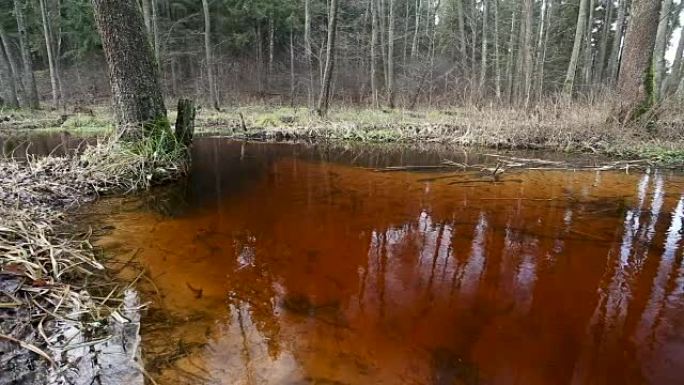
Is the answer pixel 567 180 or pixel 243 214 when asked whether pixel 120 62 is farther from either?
pixel 567 180

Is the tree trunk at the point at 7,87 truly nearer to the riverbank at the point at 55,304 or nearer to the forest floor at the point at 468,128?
the forest floor at the point at 468,128

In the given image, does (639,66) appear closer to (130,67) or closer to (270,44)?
(130,67)

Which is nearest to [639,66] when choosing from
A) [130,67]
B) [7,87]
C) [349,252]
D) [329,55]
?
[329,55]

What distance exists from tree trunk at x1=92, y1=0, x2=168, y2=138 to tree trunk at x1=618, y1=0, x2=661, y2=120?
9521 mm

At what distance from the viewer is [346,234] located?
3967 millimetres

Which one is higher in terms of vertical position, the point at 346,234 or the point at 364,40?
the point at 364,40

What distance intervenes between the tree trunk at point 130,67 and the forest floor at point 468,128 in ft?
11.0

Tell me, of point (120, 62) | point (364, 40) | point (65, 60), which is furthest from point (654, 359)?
point (65, 60)

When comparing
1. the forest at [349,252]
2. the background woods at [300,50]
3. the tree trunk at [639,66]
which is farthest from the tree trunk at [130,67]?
the background woods at [300,50]

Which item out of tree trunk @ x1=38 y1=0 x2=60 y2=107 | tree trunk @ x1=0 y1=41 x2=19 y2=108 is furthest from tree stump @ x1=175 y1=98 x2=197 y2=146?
tree trunk @ x1=0 y1=41 x2=19 y2=108

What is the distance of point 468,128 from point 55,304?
9.81m

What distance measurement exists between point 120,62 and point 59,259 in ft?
12.9

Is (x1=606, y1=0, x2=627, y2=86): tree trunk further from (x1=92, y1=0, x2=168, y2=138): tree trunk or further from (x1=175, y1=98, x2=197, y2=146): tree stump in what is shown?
(x1=92, y1=0, x2=168, y2=138): tree trunk

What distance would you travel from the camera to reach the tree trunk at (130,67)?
571 centimetres
